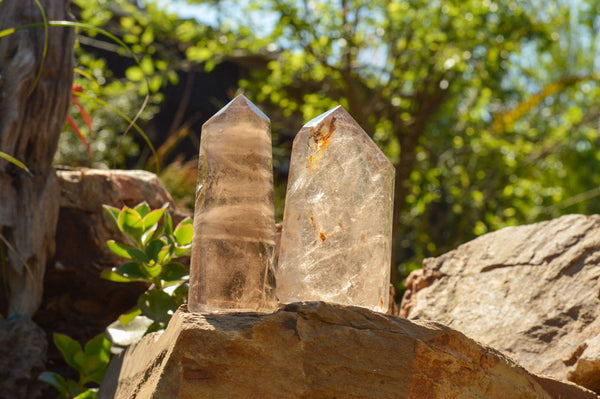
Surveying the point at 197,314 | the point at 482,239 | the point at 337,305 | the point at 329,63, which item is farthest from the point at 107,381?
the point at 329,63

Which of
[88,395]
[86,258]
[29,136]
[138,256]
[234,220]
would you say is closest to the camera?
[234,220]

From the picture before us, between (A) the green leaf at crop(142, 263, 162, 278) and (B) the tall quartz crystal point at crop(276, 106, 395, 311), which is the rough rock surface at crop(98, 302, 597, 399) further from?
(A) the green leaf at crop(142, 263, 162, 278)

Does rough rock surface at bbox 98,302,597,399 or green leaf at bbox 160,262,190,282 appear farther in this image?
green leaf at bbox 160,262,190,282

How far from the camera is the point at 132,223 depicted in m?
2.05

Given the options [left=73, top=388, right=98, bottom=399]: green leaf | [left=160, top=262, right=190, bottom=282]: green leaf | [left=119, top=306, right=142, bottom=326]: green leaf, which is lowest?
[left=73, top=388, right=98, bottom=399]: green leaf

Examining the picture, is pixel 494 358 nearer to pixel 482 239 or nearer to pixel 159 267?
pixel 159 267

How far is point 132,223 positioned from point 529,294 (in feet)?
4.60

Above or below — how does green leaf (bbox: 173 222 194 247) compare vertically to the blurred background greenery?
below

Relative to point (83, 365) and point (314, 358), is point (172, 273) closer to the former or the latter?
point (83, 365)

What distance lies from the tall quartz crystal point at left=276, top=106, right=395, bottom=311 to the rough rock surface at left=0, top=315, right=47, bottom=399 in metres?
1.29

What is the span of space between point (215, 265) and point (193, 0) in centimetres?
678

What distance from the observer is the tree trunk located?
2.56 metres

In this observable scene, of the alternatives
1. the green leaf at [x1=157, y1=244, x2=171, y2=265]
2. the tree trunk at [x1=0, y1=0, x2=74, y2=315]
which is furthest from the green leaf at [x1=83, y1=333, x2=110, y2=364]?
the tree trunk at [x1=0, y1=0, x2=74, y2=315]

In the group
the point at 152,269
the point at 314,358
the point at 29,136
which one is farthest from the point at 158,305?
the point at 29,136
